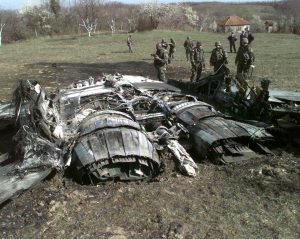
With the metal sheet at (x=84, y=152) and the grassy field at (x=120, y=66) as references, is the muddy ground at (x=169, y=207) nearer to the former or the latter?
the metal sheet at (x=84, y=152)

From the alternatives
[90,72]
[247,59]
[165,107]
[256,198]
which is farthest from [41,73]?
[256,198]

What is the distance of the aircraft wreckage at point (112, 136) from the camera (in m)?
5.79

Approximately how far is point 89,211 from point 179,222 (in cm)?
115

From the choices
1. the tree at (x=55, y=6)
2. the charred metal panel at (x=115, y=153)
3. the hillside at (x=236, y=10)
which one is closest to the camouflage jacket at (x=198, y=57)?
the charred metal panel at (x=115, y=153)

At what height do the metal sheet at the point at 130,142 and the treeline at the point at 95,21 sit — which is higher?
the metal sheet at the point at 130,142

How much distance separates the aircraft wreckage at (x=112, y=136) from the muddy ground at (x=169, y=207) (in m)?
0.28

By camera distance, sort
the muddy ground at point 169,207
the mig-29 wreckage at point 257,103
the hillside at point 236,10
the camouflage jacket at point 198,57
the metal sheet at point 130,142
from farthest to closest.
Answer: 1. the hillside at point 236,10
2. the camouflage jacket at point 198,57
3. the mig-29 wreckage at point 257,103
4. the metal sheet at point 130,142
5. the muddy ground at point 169,207

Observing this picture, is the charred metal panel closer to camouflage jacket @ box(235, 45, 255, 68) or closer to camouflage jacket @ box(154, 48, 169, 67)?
camouflage jacket @ box(235, 45, 255, 68)

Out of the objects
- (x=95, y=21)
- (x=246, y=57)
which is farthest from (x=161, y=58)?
(x=95, y=21)

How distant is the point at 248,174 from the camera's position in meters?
6.26

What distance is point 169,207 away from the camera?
209 inches

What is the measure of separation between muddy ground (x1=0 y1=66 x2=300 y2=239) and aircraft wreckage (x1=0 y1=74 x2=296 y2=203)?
28cm

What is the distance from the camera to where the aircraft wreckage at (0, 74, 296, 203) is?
19.0 ft

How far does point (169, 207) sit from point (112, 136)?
1370mm
